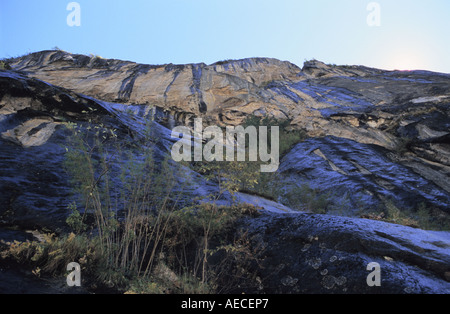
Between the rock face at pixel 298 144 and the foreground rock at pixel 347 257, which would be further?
the rock face at pixel 298 144

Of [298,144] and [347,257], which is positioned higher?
[298,144]

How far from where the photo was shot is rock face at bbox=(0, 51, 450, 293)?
4316 mm

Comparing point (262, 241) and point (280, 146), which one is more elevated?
point (280, 146)

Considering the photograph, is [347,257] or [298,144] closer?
[347,257]

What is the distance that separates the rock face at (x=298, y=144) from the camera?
4.32 metres

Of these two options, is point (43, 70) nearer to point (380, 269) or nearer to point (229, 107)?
point (229, 107)

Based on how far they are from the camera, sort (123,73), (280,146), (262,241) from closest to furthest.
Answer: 1. (262,241)
2. (280,146)
3. (123,73)

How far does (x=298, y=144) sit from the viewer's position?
1645 cm

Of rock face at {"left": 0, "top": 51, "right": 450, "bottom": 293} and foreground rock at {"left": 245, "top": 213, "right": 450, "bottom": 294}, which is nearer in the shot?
foreground rock at {"left": 245, "top": 213, "right": 450, "bottom": 294}

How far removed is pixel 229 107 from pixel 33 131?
15343 mm

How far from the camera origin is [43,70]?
22.4 meters

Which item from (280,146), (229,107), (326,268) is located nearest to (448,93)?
(280,146)
